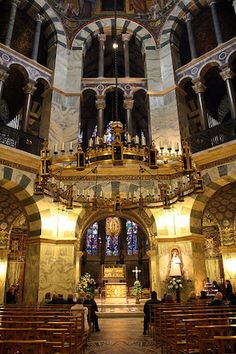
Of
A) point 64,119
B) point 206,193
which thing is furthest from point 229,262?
point 64,119

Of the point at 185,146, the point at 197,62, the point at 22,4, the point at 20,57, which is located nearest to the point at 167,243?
the point at 185,146

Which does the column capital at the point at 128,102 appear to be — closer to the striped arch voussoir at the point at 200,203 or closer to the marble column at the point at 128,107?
the marble column at the point at 128,107

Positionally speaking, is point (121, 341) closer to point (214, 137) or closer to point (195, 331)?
point (195, 331)

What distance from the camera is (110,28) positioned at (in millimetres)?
17516

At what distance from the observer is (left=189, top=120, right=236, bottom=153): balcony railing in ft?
39.2

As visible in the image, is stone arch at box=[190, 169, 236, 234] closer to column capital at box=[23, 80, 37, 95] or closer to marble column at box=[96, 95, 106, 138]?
marble column at box=[96, 95, 106, 138]

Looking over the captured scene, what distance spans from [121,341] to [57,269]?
513cm

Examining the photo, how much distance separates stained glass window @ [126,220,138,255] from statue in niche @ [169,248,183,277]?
14778mm

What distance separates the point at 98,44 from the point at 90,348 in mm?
16405

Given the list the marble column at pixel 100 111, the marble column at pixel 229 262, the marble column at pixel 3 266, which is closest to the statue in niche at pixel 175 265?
the marble column at pixel 229 262

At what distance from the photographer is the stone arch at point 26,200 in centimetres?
1178

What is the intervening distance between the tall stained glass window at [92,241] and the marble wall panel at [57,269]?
579 inches

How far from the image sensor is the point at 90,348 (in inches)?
267

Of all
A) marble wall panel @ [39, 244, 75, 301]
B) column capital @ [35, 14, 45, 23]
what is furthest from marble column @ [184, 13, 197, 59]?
marble wall panel @ [39, 244, 75, 301]
